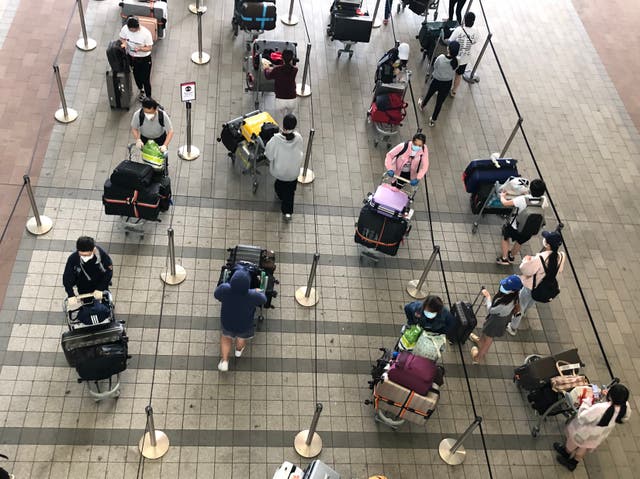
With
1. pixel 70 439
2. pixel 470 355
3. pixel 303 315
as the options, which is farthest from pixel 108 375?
pixel 470 355

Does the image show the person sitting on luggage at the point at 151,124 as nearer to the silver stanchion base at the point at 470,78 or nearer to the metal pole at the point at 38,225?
the metal pole at the point at 38,225

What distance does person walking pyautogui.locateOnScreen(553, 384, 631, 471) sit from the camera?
20.0 feet

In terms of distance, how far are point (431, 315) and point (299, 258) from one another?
251cm

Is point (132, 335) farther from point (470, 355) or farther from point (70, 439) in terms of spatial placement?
point (470, 355)

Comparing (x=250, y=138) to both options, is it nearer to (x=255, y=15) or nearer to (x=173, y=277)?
(x=173, y=277)

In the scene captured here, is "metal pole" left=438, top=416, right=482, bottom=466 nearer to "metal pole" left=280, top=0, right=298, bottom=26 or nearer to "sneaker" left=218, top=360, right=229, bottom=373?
"sneaker" left=218, top=360, right=229, bottom=373

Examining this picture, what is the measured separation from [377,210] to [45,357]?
175 inches

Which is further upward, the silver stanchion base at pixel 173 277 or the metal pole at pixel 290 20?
the metal pole at pixel 290 20

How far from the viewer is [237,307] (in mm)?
6414

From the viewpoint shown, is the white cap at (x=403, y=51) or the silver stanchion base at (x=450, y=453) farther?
the white cap at (x=403, y=51)

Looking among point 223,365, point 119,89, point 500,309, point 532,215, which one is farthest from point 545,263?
point 119,89

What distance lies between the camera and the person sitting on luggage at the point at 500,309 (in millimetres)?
6815

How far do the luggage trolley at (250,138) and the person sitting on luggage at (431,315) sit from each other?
3457 mm

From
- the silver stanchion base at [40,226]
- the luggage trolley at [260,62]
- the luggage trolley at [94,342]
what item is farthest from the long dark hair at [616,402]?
the silver stanchion base at [40,226]
